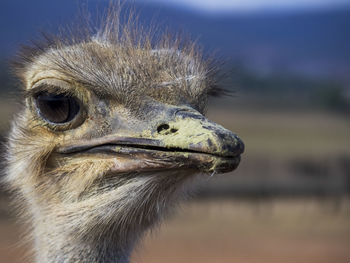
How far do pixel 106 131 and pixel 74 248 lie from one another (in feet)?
1.84

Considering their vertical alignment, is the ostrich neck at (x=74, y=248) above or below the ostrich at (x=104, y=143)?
below

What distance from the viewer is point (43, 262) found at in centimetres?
279

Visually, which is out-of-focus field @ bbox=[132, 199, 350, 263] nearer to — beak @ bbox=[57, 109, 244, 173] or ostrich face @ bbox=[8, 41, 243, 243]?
ostrich face @ bbox=[8, 41, 243, 243]

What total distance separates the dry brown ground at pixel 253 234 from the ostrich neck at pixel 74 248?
6842 millimetres

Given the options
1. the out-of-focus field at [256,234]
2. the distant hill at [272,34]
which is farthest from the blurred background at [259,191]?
the distant hill at [272,34]

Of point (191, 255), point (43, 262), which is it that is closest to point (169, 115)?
point (43, 262)

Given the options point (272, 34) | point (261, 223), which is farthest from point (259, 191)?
point (272, 34)

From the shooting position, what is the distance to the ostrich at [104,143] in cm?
240

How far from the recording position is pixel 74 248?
271cm

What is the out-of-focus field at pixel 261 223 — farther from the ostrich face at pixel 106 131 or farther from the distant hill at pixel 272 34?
the distant hill at pixel 272 34

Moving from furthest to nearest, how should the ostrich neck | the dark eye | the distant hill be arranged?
the distant hill
the ostrich neck
the dark eye

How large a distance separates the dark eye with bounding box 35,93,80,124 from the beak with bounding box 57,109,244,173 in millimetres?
130

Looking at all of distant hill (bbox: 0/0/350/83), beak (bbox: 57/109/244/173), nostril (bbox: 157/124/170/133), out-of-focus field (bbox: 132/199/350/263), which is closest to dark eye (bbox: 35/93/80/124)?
beak (bbox: 57/109/244/173)

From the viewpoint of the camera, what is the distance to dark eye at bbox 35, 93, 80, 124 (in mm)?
2582
